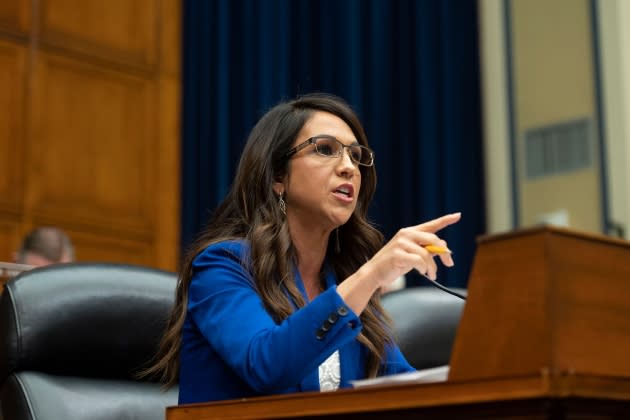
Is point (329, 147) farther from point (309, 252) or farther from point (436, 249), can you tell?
point (436, 249)

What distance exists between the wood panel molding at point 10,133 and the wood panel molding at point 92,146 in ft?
0.18

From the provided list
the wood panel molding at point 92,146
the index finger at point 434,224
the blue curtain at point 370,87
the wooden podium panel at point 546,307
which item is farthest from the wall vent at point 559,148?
the wooden podium panel at point 546,307

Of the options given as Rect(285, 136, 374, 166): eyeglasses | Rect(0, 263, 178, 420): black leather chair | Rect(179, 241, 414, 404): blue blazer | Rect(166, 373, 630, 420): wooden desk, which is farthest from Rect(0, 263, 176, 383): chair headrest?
Rect(166, 373, 630, 420): wooden desk

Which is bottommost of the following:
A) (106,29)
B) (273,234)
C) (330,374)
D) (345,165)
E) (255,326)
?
(330,374)

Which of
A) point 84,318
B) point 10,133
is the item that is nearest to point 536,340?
point 84,318

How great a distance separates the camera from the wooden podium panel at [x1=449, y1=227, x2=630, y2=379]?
0.97 metres

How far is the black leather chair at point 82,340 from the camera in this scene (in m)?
1.64

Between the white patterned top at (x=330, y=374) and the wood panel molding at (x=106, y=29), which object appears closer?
the white patterned top at (x=330, y=374)

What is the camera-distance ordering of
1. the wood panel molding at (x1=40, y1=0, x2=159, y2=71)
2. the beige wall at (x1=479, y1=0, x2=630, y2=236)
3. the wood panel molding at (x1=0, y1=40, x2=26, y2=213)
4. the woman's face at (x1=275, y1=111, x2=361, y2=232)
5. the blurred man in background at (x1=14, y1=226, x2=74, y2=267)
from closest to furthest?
the woman's face at (x1=275, y1=111, x2=361, y2=232)
the blurred man in background at (x1=14, y1=226, x2=74, y2=267)
the wood panel molding at (x1=0, y1=40, x2=26, y2=213)
the wood panel molding at (x1=40, y1=0, x2=159, y2=71)
the beige wall at (x1=479, y1=0, x2=630, y2=236)

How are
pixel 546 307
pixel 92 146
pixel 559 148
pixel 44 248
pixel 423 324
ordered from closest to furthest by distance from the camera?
pixel 546 307 → pixel 423 324 → pixel 44 248 → pixel 92 146 → pixel 559 148

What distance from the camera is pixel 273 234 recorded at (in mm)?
1689

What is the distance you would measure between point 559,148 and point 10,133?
2510 millimetres

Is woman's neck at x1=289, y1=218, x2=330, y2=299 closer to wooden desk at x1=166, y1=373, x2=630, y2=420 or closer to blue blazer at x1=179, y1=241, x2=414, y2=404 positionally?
blue blazer at x1=179, y1=241, x2=414, y2=404

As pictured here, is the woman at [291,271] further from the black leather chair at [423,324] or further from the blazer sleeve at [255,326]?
the black leather chair at [423,324]
